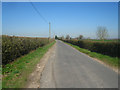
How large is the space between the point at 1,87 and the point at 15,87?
0.57 meters

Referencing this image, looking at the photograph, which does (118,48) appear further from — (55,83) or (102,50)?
(55,83)

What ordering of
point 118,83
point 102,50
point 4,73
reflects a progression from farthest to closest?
point 102,50 < point 4,73 < point 118,83

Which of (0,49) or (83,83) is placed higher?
(0,49)

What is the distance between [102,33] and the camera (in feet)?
127

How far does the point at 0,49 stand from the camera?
205 inches

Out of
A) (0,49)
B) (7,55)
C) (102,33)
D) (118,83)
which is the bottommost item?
(118,83)

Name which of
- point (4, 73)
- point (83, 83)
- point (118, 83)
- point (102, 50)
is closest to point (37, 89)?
point (83, 83)

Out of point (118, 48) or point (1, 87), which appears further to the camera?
point (118, 48)

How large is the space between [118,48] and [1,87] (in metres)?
10.1

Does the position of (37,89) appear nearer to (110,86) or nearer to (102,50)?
(110,86)

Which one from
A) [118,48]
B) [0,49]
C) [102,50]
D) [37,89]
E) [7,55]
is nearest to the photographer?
[37,89]

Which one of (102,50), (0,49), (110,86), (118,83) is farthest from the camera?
(102,50)

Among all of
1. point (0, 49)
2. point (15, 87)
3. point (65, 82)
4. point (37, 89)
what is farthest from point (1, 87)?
point (0, 49)

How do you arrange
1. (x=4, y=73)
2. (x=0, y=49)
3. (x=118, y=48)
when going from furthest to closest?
(x=118, y=48) < (x=0, y=49) < (x=4, y=73)
